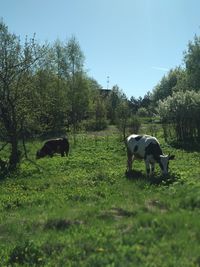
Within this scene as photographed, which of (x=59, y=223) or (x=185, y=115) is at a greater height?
(x=185, y=115)

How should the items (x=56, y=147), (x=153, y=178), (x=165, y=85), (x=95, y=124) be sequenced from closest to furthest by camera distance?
(x=153, y=178) → (x=56, y=147) → (x=95, y=124) → (x=165, y=85)

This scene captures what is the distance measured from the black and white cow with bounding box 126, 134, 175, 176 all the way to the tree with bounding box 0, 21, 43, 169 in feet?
19.9

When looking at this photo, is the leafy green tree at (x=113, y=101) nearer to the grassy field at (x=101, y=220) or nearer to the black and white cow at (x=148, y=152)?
the black and white cow at (x=148, y=152)

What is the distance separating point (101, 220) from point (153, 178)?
7156 millimetres

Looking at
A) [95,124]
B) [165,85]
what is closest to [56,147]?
[95,124]

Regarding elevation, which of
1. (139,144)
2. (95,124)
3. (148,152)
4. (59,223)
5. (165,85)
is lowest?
(59,223)

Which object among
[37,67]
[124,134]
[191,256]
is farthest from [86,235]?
[124,134]

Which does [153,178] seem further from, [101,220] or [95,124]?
[95,124]

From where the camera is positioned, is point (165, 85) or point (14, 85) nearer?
point (14, 85)

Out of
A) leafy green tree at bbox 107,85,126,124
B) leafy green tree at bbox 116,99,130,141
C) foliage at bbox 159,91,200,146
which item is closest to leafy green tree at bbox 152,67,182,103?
leafy green tree at bbox 107,85,126,124

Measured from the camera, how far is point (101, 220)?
10.9m

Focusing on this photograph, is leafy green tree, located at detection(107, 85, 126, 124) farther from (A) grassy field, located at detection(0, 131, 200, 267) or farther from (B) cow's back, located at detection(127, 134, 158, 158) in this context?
(A) grassy field, located at detection(0, 131, 200, 267)

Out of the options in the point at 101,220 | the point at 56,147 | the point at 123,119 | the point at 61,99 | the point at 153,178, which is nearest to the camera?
the point at 101,220

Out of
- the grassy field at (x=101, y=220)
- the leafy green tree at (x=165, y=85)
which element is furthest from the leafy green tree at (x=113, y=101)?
the grassy field at (x=101, y=220)
